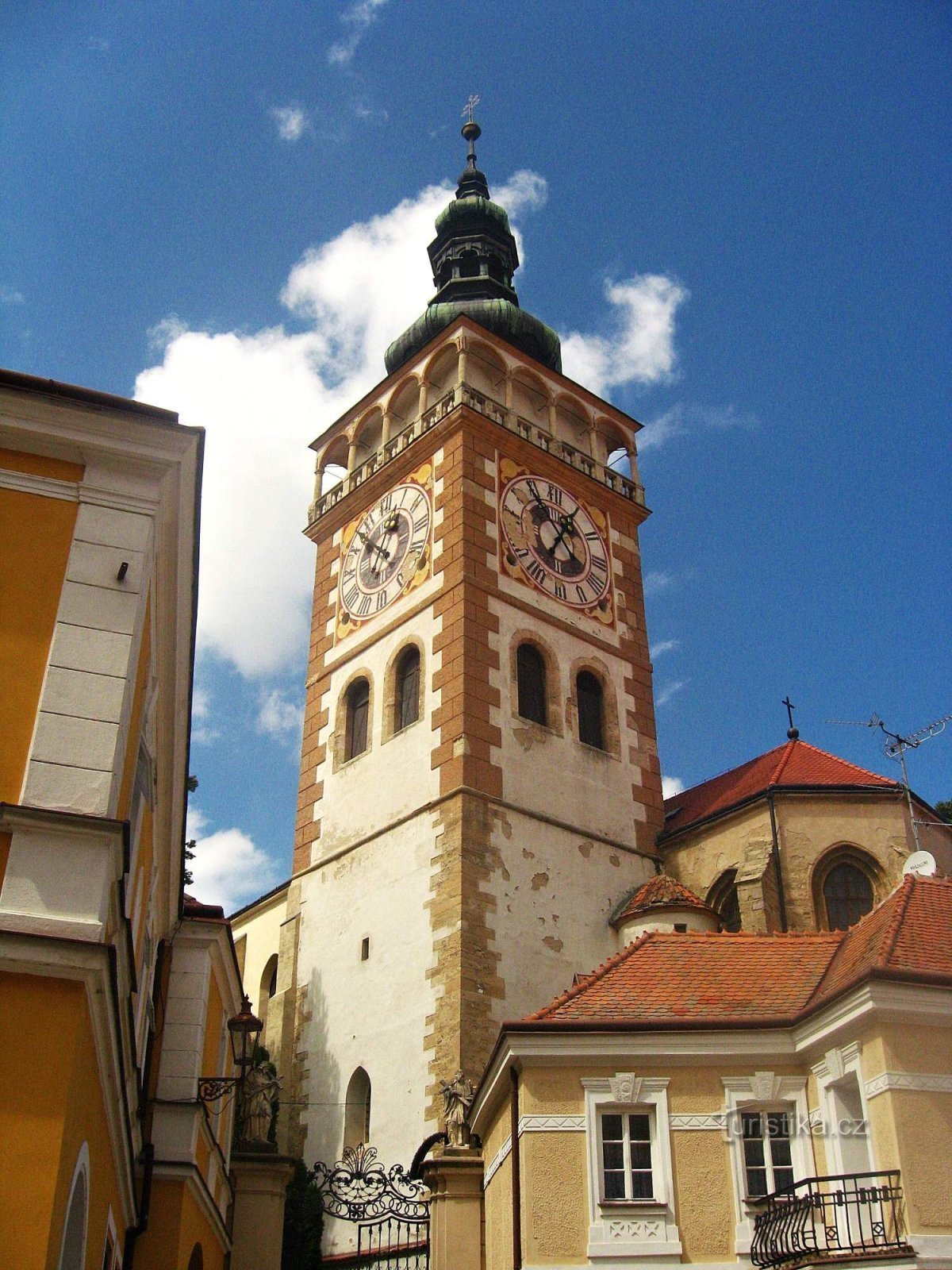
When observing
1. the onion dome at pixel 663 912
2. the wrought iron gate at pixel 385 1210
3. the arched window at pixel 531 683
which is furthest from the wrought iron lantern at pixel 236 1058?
the arched window at pixel 531 683

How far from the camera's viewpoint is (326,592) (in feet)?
92.6

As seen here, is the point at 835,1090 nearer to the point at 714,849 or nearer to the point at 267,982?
the point at 714,849

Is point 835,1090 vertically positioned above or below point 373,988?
below

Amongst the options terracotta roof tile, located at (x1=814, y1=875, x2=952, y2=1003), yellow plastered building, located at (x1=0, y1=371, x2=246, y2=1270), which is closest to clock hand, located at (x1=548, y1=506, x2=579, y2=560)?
terracotta roof tile, located at (x1=814, y1=875, x2=952, y2=1003)

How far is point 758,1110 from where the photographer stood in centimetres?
1234

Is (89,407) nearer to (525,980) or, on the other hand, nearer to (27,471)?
(27,471)

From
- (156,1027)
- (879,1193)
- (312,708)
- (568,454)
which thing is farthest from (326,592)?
(879,1193)

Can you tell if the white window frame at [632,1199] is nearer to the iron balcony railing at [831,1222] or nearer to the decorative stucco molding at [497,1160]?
the iron balcony railing at [831,1222]

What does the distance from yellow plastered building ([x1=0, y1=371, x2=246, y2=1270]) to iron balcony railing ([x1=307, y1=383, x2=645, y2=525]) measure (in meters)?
16.4

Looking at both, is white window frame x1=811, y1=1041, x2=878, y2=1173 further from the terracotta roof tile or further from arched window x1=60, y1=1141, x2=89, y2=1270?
arched window x1=60, y1=1141, x2=89, y2=1270

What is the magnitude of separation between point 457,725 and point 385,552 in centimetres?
591

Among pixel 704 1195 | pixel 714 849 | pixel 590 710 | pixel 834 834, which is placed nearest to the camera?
pixel 704 1195

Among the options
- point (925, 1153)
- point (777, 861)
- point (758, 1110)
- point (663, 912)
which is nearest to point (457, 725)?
point (663, 912)

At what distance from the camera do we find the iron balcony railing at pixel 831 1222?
1044 cm
